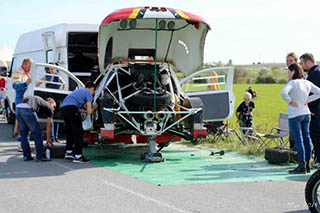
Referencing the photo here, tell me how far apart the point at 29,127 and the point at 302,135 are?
5.21 metres

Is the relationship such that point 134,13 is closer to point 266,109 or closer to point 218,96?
point 218,96

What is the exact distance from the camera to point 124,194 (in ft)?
22.8

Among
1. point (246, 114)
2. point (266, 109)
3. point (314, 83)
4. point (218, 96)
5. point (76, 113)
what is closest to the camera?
point (314, 83)

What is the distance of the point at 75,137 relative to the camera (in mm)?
9930

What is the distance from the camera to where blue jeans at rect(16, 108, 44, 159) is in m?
9.86

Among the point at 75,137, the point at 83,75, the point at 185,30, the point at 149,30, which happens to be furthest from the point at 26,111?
the point at 83,75

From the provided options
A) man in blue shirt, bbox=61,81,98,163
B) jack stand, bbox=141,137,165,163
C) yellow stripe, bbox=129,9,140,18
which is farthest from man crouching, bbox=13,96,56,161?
yellow stripe, bbox=129,9,140,18

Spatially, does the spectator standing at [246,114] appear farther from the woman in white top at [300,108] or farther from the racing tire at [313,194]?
the racing tire at [313,194]

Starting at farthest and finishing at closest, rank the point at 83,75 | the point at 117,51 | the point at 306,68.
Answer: the point at 83,75 < the point at 117,51 < the point at 306,68

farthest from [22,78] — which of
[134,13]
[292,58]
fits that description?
[292,58]

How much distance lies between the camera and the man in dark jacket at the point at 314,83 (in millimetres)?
8852

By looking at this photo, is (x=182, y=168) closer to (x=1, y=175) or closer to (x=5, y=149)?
(x=1, y=175)

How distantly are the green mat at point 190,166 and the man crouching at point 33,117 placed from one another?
115 centimetres

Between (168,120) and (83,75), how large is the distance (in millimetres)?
4924
